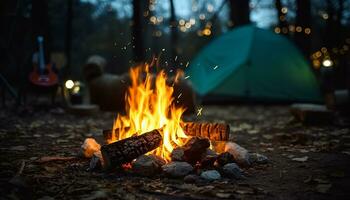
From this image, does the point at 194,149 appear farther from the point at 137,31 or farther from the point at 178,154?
the point at 137,31

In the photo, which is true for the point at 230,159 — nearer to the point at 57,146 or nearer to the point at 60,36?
the point at 57,146

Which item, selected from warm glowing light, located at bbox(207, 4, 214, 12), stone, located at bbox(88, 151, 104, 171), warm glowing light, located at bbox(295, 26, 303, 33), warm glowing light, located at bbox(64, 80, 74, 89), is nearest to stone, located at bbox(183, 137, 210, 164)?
stone, located at bbox(88, 151, 104, 171)

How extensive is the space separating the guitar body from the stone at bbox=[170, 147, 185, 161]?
6.90 metres

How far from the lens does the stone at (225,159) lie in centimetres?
489

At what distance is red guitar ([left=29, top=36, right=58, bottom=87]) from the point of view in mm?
10898

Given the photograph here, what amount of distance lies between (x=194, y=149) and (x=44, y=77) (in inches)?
288

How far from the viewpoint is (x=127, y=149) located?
15.3 ft

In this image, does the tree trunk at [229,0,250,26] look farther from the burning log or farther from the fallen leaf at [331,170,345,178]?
the fallen leaf at [331,170,345,178]

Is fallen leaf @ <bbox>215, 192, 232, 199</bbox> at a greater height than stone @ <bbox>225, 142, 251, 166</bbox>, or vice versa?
stone @ <bbox>225, 142, 251, 166</bbox>

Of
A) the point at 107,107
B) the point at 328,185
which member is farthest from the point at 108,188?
the point at 107,107

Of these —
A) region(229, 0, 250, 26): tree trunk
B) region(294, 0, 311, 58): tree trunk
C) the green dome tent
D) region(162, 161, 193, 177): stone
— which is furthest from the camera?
region(229, 0, 250, 26): tree trunk

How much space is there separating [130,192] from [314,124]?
18.8 feet

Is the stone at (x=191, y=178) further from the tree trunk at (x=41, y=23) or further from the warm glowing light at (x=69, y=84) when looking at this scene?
the tree trunk at (x=41, y=23)

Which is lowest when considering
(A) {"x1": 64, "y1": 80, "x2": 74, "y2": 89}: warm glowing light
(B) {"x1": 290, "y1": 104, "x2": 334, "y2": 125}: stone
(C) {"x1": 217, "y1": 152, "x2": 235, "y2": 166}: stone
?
(C) {"x1": 217, "y1": 152, "x2": 235, "y2": 166}: stone
